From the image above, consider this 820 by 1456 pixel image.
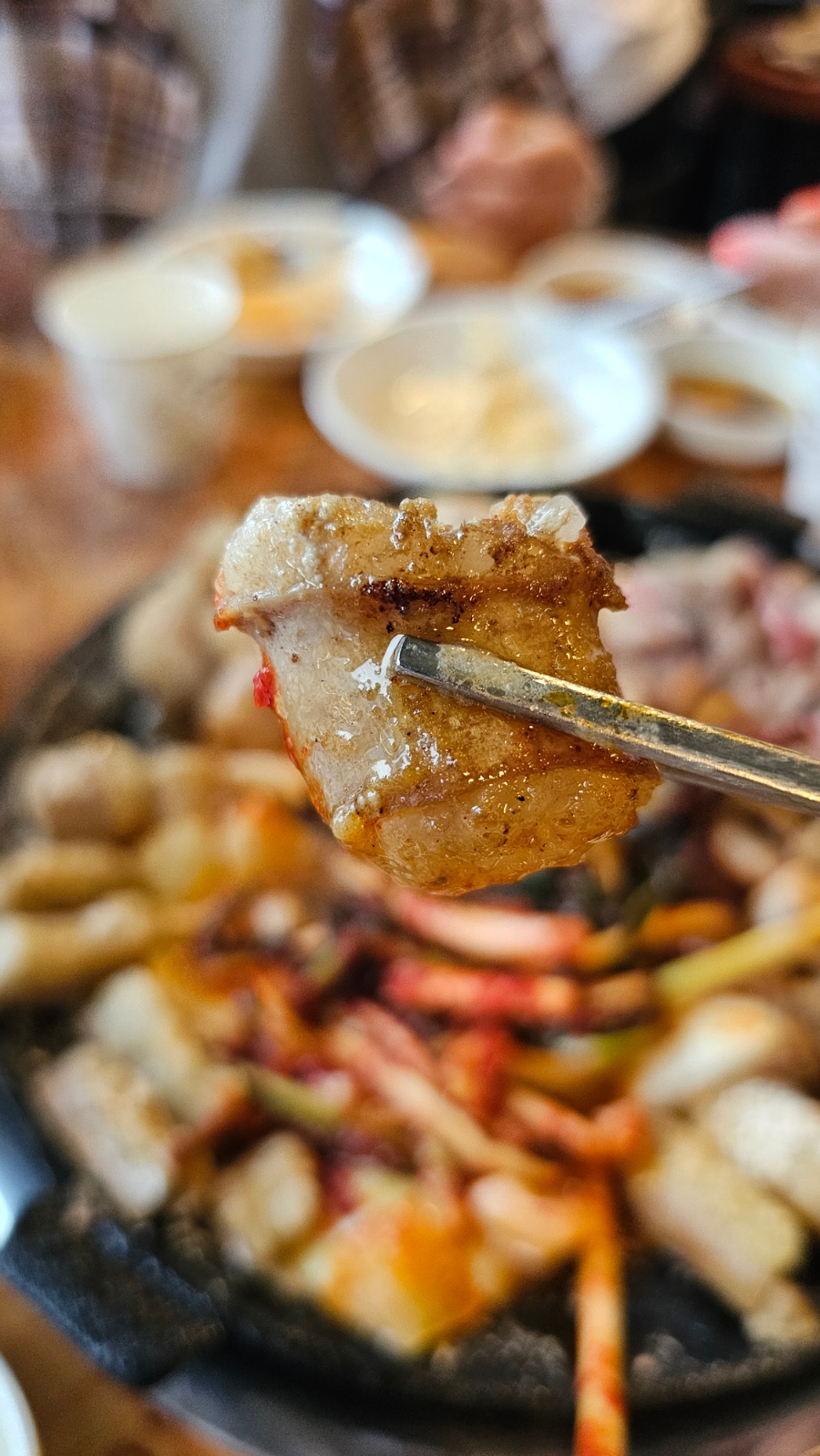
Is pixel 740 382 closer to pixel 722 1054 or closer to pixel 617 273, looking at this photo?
pixel 617 273

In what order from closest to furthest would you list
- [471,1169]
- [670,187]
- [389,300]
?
[471,1169] < [389,300] < [670,187]

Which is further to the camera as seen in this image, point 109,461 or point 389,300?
point 389,300

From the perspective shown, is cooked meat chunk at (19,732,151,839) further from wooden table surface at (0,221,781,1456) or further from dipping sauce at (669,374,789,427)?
dipping sauce at (669,374,789,427)

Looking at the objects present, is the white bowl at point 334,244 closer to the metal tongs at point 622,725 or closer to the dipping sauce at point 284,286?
the dipping sauce at point 284,286

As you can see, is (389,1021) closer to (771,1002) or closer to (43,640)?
(771,1002)

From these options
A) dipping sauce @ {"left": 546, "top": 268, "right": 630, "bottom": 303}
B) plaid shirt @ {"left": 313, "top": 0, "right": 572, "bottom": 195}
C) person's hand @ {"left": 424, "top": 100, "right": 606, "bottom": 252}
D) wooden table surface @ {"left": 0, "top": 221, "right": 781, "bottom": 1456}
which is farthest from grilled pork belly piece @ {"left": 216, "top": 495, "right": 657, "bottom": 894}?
plaid shirt @ {"left": 313, "top": 0, "right": 572, "bottom": 195}

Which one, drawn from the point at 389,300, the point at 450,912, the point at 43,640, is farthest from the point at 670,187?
the point at 450,912

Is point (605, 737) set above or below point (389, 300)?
above

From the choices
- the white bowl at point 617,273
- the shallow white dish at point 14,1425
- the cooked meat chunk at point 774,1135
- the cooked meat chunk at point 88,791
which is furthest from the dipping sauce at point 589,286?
the shallow white dish at point 14,1425
